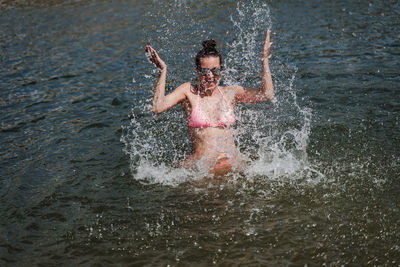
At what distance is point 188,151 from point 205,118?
3.85 feet

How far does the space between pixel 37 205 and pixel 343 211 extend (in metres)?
3.71

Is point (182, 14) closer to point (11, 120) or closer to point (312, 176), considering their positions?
point (11, 120)

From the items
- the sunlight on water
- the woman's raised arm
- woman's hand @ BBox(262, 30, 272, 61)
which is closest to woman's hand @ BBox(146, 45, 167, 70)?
the woman's raised arm

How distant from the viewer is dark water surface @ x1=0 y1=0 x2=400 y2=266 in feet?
13.7

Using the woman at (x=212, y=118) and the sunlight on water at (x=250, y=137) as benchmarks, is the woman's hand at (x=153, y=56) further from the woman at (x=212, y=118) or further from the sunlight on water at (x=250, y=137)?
the sunlight on water at (x=250, y=137)

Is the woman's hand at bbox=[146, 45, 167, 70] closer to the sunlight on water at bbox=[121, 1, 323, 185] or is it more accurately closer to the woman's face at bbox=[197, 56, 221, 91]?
the woman's face at bbox=[197, 56, 221, 91]

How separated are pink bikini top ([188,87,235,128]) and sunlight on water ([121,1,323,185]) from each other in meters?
0.63

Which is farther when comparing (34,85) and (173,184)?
(34,85)

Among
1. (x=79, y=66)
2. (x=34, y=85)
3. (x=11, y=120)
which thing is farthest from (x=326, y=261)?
(x=79, y=66)

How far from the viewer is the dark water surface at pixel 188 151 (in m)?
4.17

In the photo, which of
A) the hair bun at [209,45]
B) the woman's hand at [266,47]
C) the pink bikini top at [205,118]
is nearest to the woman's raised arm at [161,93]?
the pink bikini top at [205,118]

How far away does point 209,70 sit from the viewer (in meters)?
5.05

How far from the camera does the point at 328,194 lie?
4.78 meters

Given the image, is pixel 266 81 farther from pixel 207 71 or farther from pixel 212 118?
pixel 212 118
